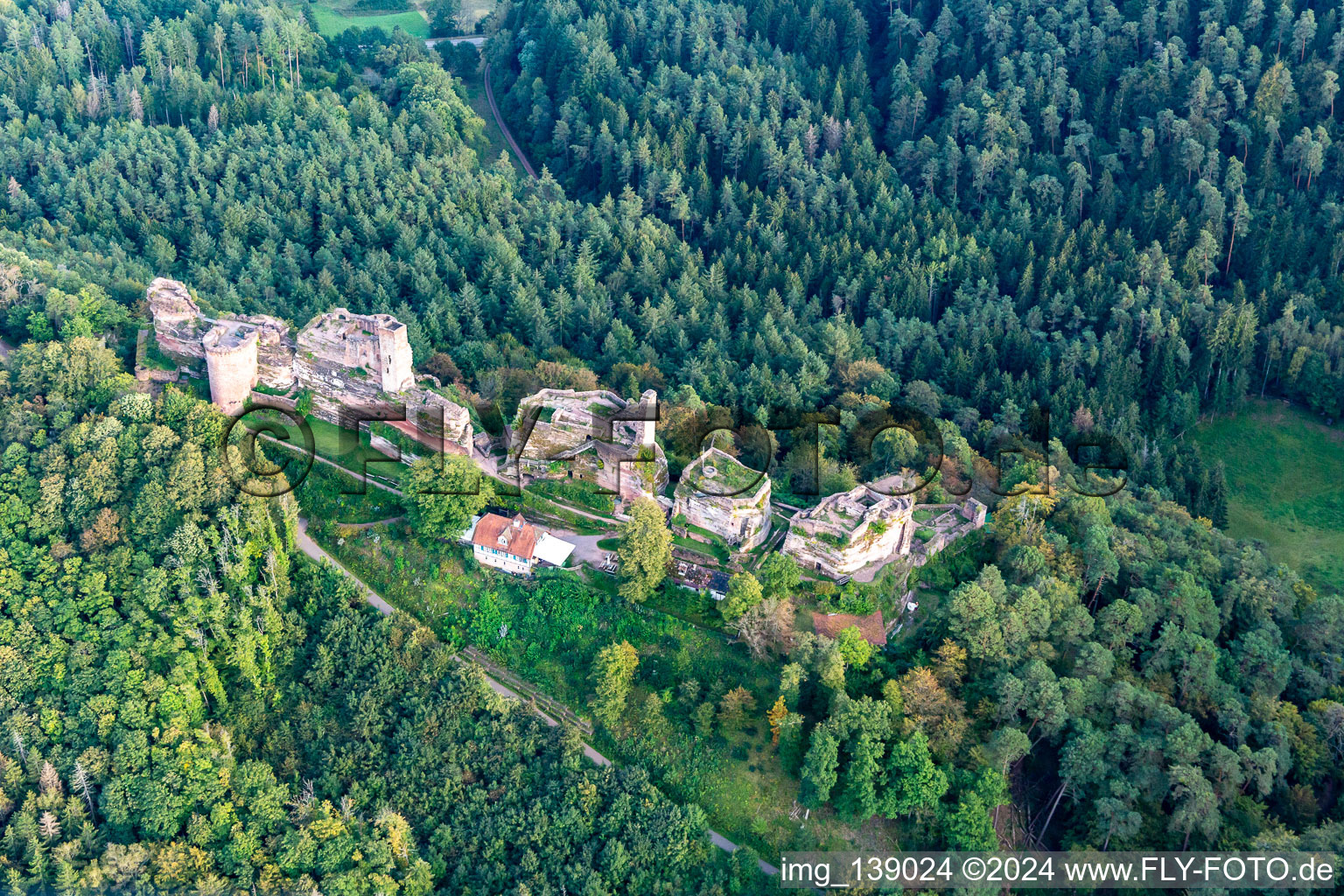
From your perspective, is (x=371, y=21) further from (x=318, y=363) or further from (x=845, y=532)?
(x=845, y=532)

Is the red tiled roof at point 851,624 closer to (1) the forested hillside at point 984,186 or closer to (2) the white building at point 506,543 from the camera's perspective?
(2) the white building at point 506,543

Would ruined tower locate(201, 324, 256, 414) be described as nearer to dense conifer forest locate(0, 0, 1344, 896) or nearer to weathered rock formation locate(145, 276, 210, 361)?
weathered rock formation locate(145, 276, 210, 361)

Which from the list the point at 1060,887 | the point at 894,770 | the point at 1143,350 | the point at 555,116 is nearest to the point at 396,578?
the point at 894,770

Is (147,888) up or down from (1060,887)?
up

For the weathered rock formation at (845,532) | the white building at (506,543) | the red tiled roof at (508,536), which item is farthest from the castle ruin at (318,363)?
the weathered rock formation at (845,532)

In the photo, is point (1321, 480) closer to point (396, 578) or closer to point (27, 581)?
point (396, 578)

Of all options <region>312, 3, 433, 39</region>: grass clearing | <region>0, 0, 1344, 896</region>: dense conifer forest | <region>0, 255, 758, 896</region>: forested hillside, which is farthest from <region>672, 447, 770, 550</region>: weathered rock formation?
<region>312, 3, 433, 39</region>: grass clearing

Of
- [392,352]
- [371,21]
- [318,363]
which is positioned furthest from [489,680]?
[371,21]
